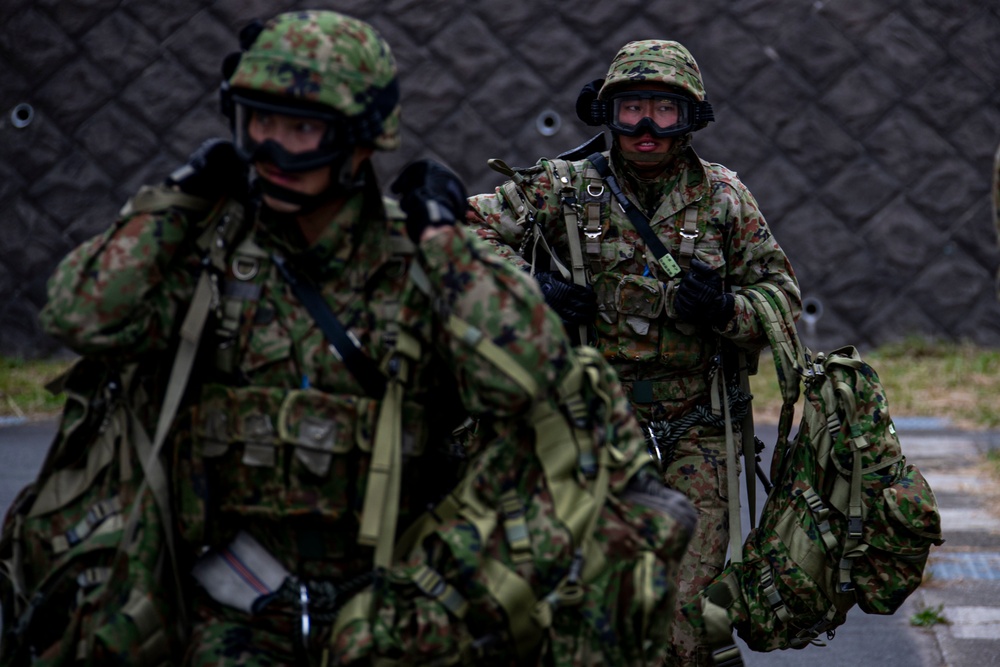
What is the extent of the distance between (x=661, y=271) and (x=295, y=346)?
197 cm

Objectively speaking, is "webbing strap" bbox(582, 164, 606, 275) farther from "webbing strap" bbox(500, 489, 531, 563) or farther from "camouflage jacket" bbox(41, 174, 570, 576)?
"webbing strap" bbox(500, 489, 531, 563)

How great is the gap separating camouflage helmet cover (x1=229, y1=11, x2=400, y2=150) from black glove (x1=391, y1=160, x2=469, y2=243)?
0.11 m

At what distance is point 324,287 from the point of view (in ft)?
10.00

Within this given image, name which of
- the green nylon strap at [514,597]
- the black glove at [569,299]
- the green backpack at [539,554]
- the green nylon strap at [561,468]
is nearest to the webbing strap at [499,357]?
the green backpack at [539,554]

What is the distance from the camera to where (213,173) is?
3051 mm

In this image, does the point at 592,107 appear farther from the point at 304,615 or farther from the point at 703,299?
the point at 304,615

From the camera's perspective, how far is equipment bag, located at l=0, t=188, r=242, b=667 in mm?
2879

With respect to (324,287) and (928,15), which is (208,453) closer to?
(324,287)

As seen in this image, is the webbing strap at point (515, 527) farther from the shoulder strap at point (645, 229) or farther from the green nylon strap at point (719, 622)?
the shoulder strap at point (645, 229)

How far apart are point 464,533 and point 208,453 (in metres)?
0.59

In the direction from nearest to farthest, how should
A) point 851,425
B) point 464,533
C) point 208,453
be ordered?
point 464,533 → point 208,453 → point 851,425

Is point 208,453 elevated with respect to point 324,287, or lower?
lower

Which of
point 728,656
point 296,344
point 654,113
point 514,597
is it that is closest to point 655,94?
point 654,113

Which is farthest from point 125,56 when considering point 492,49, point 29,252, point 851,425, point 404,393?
point 404,393
